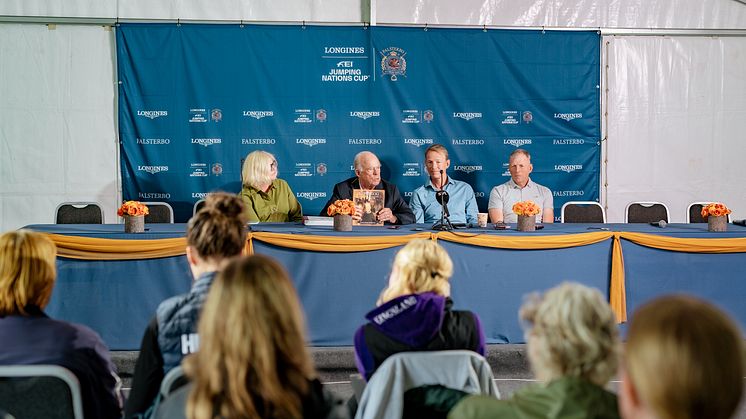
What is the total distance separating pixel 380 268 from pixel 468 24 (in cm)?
284

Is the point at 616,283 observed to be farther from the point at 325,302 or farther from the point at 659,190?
the point at 659,190

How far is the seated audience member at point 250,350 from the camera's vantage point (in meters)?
1.22

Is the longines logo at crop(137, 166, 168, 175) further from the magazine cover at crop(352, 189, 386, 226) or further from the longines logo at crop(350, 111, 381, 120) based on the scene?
the magazine cover at crop(352, 189, 386, 226)

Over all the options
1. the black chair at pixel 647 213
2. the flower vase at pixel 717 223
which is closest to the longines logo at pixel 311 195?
the black chair at pixel 647 213

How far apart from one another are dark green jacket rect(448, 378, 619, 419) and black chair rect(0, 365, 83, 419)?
95 cm

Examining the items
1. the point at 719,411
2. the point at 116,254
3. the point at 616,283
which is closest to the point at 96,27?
the point at 116,254

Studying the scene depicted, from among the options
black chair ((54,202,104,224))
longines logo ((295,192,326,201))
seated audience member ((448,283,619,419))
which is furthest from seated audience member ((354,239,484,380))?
longines logo ((295,192,326,201))

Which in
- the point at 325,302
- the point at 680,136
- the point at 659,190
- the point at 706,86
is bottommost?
the point at 325,302

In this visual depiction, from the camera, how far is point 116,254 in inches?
161

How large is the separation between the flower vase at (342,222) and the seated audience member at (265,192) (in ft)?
3.07

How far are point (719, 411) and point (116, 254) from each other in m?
3.73

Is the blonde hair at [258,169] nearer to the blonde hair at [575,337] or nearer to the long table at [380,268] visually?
the long table at [380,268]

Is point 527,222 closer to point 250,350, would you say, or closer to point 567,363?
point 567,363

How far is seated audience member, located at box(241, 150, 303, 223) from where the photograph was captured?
521 cm
